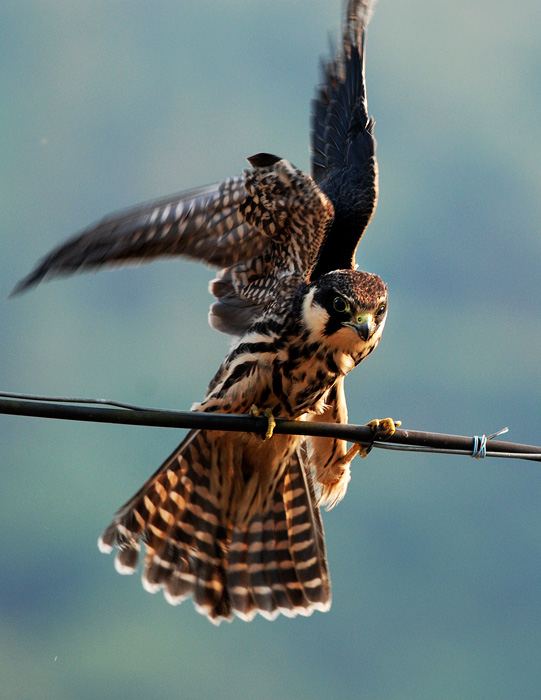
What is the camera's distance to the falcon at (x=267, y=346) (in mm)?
3857

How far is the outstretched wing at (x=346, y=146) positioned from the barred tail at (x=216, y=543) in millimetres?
1223

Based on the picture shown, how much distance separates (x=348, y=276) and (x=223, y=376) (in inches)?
32.6

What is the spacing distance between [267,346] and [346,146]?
1.74 m

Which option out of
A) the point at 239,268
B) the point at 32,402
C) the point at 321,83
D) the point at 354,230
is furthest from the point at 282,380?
the point at 321,83

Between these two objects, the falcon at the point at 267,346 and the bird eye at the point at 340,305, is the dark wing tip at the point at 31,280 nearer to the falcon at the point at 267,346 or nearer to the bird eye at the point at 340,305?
the falcon at the point at 267,346

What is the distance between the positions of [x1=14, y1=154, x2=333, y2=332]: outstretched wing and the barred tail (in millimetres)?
919

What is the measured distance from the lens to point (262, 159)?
A: 4.03 meters

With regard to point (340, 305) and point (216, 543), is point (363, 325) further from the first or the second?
point (216, 543)

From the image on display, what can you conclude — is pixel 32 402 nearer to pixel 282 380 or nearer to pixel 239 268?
pixel 282 380

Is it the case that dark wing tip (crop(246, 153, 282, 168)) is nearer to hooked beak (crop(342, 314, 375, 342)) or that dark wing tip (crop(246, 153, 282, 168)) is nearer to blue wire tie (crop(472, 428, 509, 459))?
hooked beak (crop(342, 314, 375, 342))

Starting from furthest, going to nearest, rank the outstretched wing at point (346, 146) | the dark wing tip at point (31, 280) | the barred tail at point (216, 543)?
the barred tail at point (216, 543) < the outstretched wing at point (346, 146) < the dark wing tip at point (31, 280)

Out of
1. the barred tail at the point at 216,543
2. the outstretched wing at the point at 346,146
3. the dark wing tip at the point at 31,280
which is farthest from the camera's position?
the barred tail at the point at 216,543

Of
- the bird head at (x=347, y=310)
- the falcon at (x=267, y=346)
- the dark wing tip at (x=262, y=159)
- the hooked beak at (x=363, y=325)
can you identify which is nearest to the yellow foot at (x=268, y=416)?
the falcon at (x=267, y=346)

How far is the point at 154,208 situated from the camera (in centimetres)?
400
